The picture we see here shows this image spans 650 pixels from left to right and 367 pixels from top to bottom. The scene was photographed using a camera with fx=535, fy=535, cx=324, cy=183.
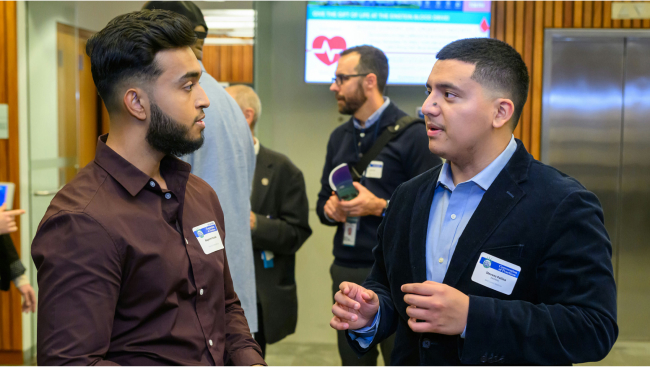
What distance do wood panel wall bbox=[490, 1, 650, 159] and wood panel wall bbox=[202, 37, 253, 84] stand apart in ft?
7.03

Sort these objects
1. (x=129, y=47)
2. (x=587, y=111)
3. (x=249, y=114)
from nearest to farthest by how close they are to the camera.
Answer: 1. (x=129, y=47)
2. (x=249, y=114)
3. (x=587, y=111)

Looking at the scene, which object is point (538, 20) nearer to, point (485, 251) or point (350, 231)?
point (350, 231)

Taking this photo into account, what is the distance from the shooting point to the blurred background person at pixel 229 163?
195 cm

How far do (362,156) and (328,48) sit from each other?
6.21 feet

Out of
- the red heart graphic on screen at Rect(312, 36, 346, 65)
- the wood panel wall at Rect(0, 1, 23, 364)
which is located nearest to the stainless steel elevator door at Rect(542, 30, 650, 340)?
the red heart graphic on screen at Rect(312, 36, 346, 65)

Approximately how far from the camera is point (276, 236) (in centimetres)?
306

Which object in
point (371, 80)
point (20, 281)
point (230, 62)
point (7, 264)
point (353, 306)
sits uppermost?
point (230, 62)

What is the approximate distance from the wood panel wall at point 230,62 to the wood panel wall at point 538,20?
2142 millimetres

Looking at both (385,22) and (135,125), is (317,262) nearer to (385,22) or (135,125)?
(385,22)

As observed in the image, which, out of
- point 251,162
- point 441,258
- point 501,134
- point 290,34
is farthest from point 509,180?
point 290,34

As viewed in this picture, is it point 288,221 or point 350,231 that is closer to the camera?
point 350,231

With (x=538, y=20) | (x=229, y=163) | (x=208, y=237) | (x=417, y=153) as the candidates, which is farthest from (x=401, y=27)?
(x=208, y=237)

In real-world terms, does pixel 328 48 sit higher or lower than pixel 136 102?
higher

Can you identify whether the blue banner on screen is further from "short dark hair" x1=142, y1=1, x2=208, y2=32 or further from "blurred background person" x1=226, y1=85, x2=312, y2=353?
"short dark hair" x1=142, y1=1, x2=208, y2=32
